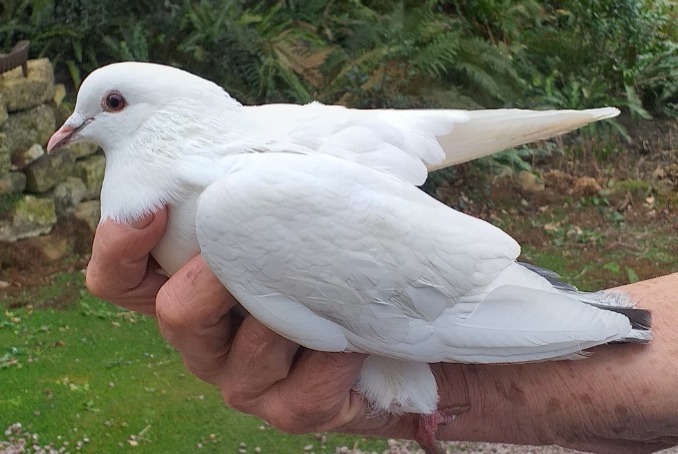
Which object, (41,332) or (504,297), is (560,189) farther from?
(504,297)

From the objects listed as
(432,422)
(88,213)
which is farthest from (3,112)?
(432,422)

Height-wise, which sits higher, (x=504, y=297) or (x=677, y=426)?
(x=504, y=297)

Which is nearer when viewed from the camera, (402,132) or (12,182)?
(402,132)

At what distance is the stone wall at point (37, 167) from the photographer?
5.77m

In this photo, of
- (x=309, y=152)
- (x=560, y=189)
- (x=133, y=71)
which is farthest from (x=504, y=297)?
(x=560, y=189)

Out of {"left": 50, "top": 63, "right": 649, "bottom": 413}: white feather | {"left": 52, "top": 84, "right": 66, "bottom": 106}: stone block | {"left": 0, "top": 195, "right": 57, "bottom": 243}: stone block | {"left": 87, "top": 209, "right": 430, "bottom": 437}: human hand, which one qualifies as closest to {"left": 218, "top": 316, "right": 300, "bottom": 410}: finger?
{"left": 87, "top": 209, "right": 430, "bottom": 437}: human hand

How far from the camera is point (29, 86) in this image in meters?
6.02

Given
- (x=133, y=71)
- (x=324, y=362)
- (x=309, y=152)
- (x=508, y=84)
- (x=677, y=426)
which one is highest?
(x=133, y=71)

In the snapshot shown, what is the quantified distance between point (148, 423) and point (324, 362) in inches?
98.9

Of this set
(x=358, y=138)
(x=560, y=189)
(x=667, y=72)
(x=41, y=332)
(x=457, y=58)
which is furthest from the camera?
(x=667, y=72)

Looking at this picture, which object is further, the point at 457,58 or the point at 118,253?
the point at 457,58

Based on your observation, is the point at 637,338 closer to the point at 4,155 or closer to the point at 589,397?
the point at 589,397

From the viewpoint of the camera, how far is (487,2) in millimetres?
9602

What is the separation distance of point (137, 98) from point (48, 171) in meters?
4.50
